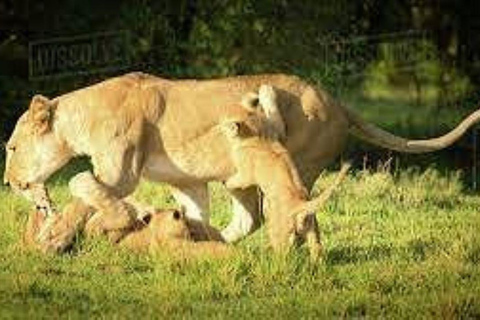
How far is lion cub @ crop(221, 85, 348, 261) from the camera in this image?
9.28 metres

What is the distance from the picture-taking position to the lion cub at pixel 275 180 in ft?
30.5

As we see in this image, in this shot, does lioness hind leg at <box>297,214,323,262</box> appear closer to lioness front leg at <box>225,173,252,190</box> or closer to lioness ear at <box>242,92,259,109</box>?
lioness front leg at <box>225,173,252,190</box>

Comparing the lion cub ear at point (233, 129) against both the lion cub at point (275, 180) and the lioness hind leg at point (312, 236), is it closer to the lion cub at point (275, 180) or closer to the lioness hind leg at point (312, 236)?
the lion cub at point (275, 180)

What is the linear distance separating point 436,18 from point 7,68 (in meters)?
7.43

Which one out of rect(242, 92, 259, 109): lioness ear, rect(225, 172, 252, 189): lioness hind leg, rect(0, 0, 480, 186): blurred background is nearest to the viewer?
rect(225, 172, 252, 189): lioness hind leg

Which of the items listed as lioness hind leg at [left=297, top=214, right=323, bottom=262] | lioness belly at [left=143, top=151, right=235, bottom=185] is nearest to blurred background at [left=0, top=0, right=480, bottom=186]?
lioness belly at [left=143, top=151, right=235, bottom=185]

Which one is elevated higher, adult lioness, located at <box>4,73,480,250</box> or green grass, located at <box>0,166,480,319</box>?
adult lioness, located at <box>4,73,480,250</box>

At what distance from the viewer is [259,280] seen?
896 cm

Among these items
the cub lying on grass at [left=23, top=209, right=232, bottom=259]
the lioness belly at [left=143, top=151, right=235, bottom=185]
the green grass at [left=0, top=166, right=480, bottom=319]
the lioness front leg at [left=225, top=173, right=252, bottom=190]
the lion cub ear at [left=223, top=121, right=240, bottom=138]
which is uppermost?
the lion cub ear at [left=223, top=121, right=240, bottom=138]

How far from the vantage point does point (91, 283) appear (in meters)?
8.97

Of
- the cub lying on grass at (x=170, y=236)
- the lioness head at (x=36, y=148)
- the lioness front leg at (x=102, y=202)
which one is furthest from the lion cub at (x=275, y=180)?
the lioness head at (x=36, y=148)

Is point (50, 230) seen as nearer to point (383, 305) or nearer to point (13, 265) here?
point (13, 265)

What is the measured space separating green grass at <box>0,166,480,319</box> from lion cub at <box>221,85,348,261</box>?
14 centimetres

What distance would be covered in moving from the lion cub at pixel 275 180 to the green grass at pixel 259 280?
0.14m
